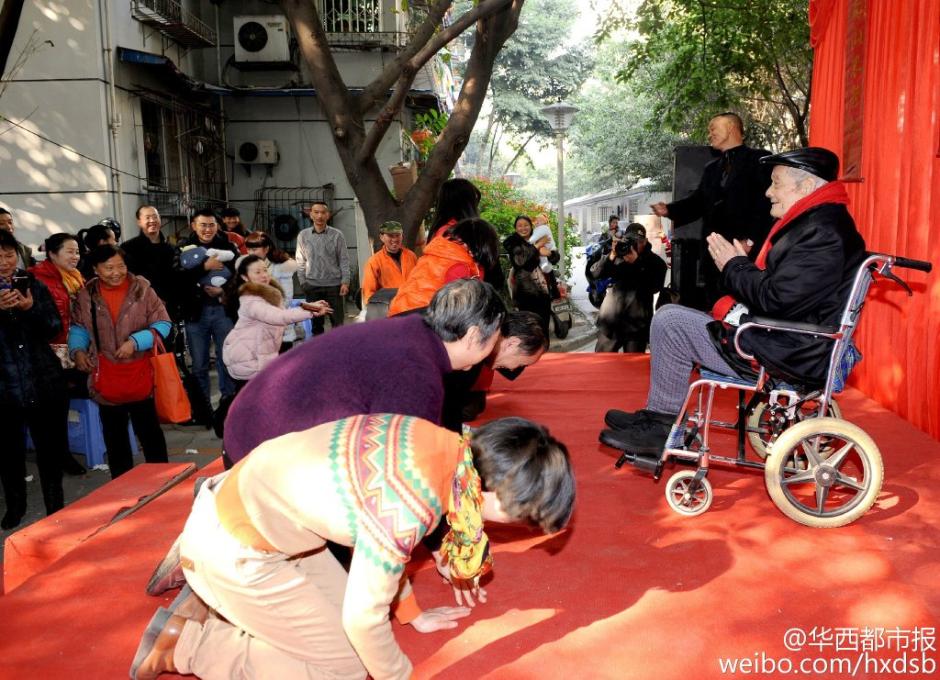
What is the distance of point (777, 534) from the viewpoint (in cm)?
307

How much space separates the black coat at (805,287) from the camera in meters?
3.10

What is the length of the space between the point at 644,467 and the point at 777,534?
580mm

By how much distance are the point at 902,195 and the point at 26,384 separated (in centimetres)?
483

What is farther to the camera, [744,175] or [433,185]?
[433,185]

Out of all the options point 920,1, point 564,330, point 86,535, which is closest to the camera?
point 86,535

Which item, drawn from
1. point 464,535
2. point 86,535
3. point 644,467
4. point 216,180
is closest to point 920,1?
point 644,467

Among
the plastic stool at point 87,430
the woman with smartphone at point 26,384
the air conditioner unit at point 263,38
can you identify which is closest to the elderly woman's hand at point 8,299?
the woman with smartphone at point 26,384

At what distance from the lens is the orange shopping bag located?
4.38 metres

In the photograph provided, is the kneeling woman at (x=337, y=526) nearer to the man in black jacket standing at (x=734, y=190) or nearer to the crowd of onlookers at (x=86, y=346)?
the crowd of onlookers at (x=86, y=346)

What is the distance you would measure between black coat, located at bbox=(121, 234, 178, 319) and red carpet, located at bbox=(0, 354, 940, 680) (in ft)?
9.28

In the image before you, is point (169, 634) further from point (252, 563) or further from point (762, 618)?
point (762, 618)

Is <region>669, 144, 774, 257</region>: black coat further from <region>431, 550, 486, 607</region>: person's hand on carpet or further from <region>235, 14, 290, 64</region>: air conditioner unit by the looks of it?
<region>235, 14, 290, 64</region>: air conditioner unit

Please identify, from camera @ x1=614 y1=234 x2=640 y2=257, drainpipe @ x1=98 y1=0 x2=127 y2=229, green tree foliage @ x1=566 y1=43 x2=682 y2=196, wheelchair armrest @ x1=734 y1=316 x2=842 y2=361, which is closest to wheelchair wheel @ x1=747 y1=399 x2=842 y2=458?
wheelchair armrest @ x1=734 y1=316 x2=842 y2=361

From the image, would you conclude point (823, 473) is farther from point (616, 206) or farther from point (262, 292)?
point (616, 206)
